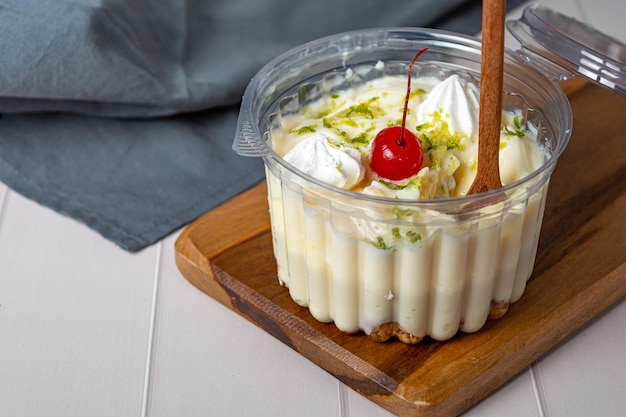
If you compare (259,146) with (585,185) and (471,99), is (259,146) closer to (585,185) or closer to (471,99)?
(471,99)

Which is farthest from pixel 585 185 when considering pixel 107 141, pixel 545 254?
pixel 107 141

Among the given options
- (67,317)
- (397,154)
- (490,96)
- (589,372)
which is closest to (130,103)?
(67,317)

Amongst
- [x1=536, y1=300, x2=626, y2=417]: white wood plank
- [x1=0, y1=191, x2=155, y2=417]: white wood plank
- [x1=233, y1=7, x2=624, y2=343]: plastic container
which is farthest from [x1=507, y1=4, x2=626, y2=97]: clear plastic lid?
[x1=0, y1=191, x2=155, y2=417]: white wood plank

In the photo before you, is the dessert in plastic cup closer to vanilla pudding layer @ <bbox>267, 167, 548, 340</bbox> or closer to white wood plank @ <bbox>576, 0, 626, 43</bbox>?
vanilla pudding layer @ <bbox>267, 167, 548, 340</bbox>

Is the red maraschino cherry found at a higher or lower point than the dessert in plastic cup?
higher

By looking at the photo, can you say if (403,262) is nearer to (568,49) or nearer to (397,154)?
(397,154)

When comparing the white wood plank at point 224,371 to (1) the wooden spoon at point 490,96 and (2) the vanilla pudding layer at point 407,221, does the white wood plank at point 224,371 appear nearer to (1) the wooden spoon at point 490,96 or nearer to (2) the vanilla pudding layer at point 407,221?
(2) the vanilla pudding layer at point 407,221

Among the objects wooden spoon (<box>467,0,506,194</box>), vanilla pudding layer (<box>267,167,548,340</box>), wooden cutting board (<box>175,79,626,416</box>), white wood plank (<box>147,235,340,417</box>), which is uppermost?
wooden spoon (<box>467,0,506,194</box>)

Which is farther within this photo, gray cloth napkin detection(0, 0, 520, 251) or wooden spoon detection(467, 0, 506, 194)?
gray cloth napkin detection(0, 0, 520, 251)
